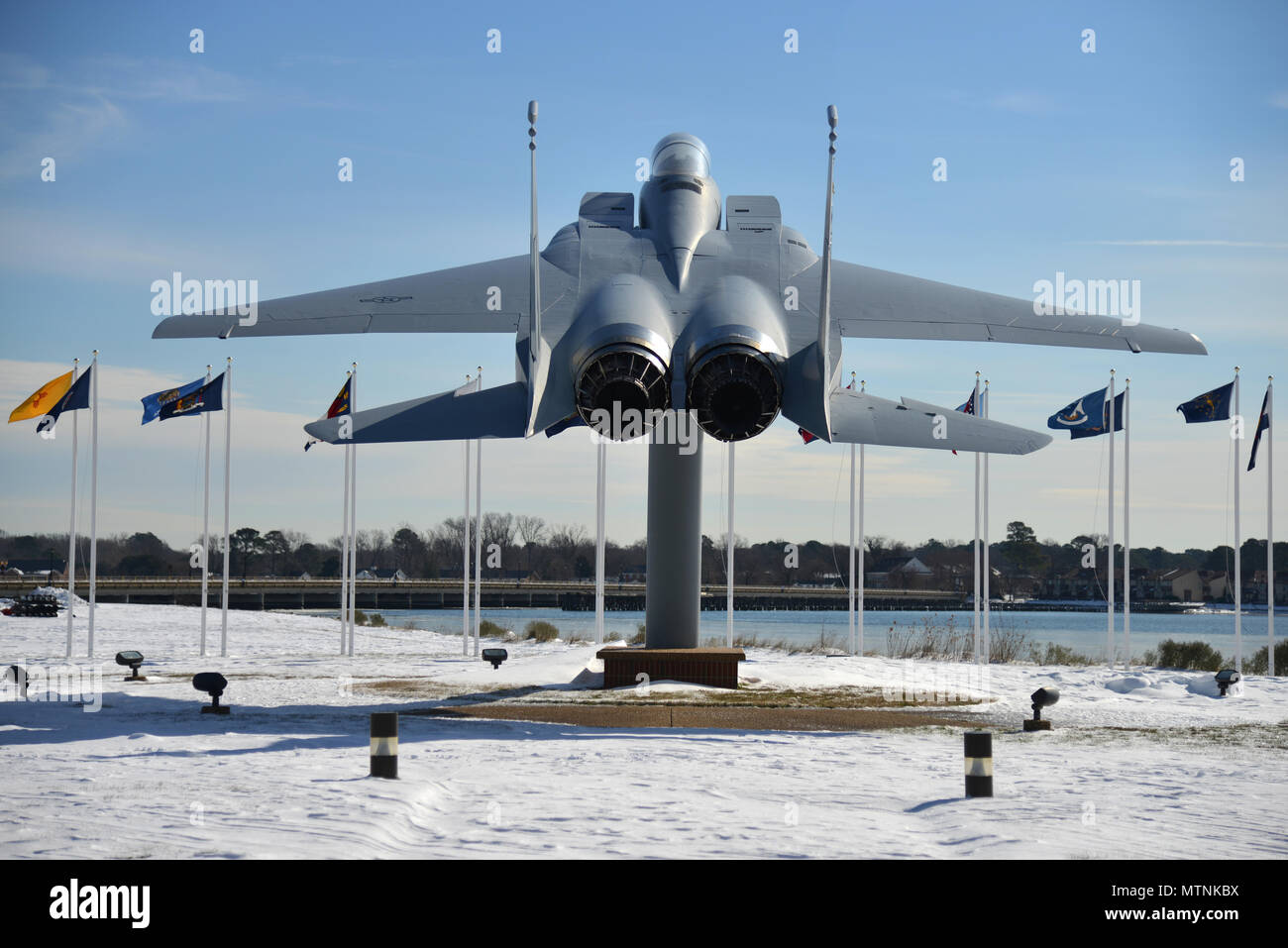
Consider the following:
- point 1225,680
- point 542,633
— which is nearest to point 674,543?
point 1225,680

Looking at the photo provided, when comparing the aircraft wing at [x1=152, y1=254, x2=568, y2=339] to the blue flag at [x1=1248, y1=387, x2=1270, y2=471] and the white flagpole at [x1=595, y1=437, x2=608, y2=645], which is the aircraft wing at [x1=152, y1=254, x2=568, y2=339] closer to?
the white flagpole at [x1=595, y1=437, x2=608, y2=645]

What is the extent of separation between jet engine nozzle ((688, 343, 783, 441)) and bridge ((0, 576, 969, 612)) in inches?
3094

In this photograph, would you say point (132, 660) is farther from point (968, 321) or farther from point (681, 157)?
point (968, 321)

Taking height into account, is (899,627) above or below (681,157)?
below

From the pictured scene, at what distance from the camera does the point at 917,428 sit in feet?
50.9

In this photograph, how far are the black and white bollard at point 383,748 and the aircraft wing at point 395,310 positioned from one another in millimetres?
7585

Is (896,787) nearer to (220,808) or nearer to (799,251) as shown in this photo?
(220,808)

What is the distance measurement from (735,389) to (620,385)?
5.05 ft

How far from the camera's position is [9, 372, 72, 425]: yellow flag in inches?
1041

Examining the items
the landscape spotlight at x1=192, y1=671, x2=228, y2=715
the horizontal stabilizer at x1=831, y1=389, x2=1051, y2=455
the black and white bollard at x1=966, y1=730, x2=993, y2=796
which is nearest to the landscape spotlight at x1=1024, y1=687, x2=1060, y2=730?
the horizontal stabilizer at x1=831, y1=389, x2=1051, y2=455

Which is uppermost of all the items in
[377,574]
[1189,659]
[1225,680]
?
[1225,680]
